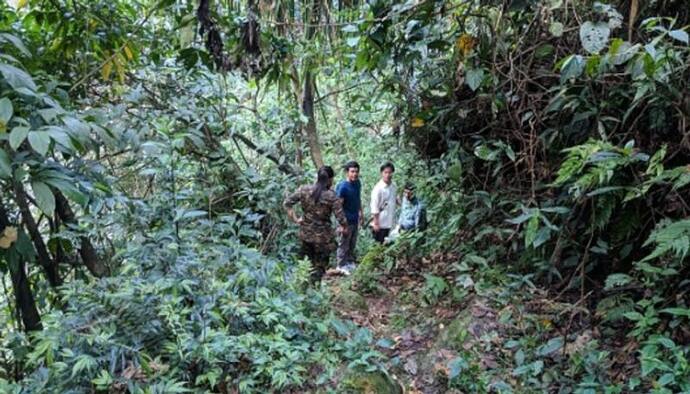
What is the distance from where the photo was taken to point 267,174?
18.4ft

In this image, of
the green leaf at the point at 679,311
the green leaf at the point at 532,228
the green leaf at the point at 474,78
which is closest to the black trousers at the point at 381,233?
the green leaf at the point at 532,228

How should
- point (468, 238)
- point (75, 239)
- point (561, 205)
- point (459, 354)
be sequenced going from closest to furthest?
point (75, 239)
point (459, 354)
point (561, 205)
point (468, 238)

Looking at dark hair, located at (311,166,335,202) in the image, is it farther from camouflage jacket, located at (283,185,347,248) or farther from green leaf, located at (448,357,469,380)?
green leaf, located at (448,357,469,380)

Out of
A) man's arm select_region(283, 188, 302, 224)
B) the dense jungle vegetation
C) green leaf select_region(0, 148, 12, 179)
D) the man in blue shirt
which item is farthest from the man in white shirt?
green leaf select_region(0, 148, 12, 179)

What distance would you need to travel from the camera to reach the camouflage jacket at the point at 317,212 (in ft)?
15.6

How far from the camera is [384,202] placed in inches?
254

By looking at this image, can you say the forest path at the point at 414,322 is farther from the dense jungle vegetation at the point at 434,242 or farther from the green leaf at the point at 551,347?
the green leaf at the point at 551,347

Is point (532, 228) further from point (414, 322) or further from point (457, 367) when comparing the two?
point (414, 322)

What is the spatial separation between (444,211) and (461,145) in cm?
68

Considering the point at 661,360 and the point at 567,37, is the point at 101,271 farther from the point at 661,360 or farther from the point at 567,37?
the point at 567,37

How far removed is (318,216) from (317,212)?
45mm

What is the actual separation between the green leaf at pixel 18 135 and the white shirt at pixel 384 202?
16.4ft

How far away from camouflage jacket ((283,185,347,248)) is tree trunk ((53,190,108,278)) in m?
1.84

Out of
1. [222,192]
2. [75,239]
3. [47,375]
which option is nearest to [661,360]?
[47,375]
